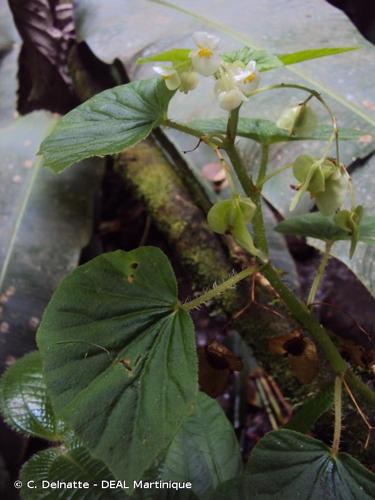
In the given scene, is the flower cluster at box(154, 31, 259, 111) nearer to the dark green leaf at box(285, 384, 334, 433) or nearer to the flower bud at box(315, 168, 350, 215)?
the flower bud at box(315, 168, 350, 215)

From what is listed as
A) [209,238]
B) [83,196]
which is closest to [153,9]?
[83,196]

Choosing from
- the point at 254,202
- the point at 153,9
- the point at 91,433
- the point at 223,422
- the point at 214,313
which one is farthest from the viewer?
the point at 153,9

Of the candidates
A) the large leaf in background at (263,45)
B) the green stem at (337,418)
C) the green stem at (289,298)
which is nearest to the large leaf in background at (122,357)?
the green stem at (289,298)

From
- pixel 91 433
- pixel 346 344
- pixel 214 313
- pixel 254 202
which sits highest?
pixel 254 202

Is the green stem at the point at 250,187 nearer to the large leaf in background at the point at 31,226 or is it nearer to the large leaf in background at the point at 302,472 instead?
the large leaf in background at the point at 302,472

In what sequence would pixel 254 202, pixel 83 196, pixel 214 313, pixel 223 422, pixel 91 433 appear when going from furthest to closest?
pixel 83 196
pixel 214 313
pixel 223 422
pixel 254 202
pixel 91 433

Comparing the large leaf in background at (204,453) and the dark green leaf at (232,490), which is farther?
the large leaf in background at (204,453)

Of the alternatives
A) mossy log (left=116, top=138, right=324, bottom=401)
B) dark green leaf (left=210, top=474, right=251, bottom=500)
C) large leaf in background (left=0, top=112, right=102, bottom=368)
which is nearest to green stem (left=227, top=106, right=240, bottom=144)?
mossy log (left=116, top=138, right=324, bottom=401)

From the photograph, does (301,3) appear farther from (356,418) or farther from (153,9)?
(356,418)
